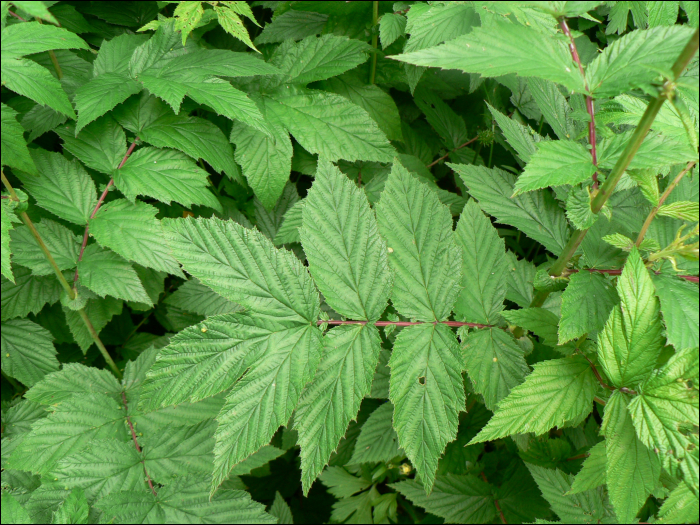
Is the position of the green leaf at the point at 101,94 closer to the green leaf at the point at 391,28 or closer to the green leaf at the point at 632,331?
the green leaf at the point at 391,28

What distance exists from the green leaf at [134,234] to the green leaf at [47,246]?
133 millimetres

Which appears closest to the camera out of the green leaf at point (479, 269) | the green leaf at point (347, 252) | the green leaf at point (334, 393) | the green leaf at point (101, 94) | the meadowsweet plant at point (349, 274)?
the meadowsweet plant at point (349, 274)

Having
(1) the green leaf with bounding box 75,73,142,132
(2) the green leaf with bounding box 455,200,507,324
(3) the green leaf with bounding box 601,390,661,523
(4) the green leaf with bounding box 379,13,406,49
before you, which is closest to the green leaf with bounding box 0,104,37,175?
(1) the green leaf with bounding box 75,73,142,132

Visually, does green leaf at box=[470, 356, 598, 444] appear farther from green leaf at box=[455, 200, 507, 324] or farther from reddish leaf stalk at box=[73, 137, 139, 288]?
reddish leaf stalk at box=[73, 137, 139, 288]

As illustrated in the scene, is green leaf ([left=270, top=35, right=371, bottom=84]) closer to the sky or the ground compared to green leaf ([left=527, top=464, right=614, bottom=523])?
closer to the sky

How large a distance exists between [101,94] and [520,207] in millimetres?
1552

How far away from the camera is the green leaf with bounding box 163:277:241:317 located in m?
2.02

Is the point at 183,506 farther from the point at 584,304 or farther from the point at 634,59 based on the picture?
the point at 634,59

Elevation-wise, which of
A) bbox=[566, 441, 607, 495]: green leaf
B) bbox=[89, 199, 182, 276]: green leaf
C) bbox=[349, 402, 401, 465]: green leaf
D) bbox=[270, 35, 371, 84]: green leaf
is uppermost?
bbox=[270, 35, 371, 84]: green leaf

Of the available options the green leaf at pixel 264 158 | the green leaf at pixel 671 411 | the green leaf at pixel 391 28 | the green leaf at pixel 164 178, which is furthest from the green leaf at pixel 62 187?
the green leaf at pixel 671 411

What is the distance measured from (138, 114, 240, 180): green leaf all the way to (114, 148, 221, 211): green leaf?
2.2 inches

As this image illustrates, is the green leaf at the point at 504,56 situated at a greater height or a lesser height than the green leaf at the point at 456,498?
greater

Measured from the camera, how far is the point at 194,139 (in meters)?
1.86

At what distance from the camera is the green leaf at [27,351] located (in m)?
1.90
